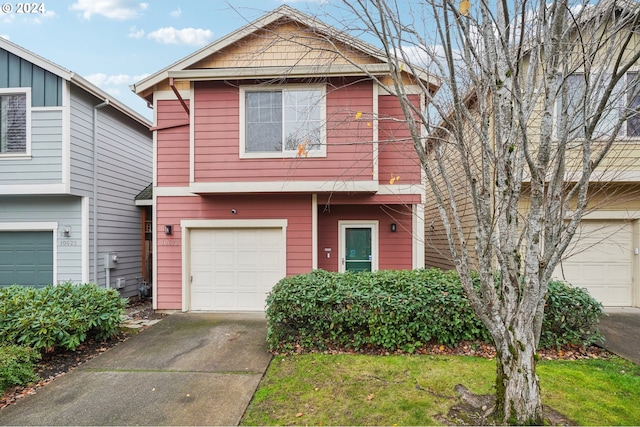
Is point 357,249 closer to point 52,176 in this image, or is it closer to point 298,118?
point 298,118

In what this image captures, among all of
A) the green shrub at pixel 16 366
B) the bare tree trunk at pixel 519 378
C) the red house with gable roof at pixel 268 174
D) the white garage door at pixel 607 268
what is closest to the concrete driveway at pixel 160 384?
the green shrub at pixel 16 366

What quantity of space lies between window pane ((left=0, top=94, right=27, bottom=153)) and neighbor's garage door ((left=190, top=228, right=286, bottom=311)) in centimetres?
428

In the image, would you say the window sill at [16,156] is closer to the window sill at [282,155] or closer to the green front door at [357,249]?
the window sill at [282,155]

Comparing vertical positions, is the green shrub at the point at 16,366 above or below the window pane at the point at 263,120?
below

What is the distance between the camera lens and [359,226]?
736 centimetres

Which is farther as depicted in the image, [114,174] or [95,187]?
[114,174]

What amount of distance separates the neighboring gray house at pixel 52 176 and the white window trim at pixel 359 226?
5.69 meters

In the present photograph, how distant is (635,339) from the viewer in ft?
16.9

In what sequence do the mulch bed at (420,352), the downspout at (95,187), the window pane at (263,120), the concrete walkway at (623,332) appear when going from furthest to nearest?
the downspout at (95,187) → the window pane at (263,120) → the concrete walkway at (623,332) → the mulch bed at (420,352)

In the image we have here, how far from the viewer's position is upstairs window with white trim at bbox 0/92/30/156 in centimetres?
700

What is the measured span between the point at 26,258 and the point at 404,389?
8627 millimetres

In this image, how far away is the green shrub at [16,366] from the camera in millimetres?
3743

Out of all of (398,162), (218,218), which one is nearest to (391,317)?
(398,162)

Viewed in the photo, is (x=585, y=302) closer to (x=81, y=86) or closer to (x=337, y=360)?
(x=337, y=360)
